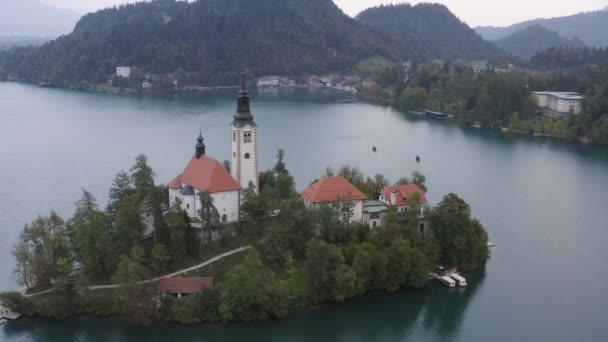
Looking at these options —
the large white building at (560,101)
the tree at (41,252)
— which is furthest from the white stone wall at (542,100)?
the tree at (41,252)

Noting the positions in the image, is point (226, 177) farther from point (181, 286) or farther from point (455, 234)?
point (455, 234)

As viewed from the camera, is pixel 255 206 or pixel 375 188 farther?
pixel 375 188

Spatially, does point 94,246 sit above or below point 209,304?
above

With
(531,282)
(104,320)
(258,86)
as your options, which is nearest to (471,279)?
(531,282)

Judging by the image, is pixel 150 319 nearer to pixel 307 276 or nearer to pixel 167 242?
pixel 167 242

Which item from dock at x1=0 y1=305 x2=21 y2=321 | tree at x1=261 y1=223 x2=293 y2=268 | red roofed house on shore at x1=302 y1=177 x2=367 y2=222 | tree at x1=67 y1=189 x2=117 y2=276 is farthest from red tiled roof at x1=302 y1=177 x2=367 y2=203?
dock at x1=0 y1=305 x2=21 y2=321

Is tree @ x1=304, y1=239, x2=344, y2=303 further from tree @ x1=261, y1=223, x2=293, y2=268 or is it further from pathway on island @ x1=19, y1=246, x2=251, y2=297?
pathway on island @ x1=19, y1=246, x2=251, y2=297

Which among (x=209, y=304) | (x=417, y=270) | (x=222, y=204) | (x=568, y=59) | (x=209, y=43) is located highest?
(x=209, y=43)

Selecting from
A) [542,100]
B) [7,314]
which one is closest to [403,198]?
[7,314]
